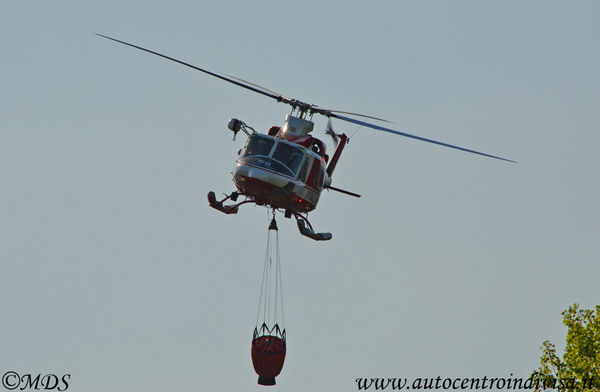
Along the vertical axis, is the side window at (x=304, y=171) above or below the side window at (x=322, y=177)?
below

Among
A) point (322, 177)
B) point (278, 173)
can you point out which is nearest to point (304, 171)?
point (278, 173)

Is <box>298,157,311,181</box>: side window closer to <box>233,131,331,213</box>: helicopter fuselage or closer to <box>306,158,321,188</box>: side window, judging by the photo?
<box>233,131,331,213</box>: helicopter fuselage

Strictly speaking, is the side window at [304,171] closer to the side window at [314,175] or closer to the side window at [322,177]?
the side window at [314,175]

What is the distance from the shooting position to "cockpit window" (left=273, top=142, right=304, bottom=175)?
221 ft

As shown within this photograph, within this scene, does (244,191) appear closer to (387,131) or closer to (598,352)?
(387,131)

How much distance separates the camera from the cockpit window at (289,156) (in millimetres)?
67250

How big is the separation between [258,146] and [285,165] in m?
1.52

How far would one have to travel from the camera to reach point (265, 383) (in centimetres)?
6588

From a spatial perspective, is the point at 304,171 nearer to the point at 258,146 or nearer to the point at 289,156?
the point at 289,156

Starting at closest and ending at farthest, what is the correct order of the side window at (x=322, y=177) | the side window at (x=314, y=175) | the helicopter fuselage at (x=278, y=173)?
the helicopter fuselage at (x=278, y=173)
the side window at (x=314, y=175)
the side window at (x=322, y=177)

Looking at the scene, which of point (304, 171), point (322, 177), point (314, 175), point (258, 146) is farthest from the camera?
point (322, 177)

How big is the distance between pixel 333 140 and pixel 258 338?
1215 centimetres

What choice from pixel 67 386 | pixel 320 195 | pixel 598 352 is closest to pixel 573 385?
pixel 598 352

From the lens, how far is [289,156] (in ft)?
222
